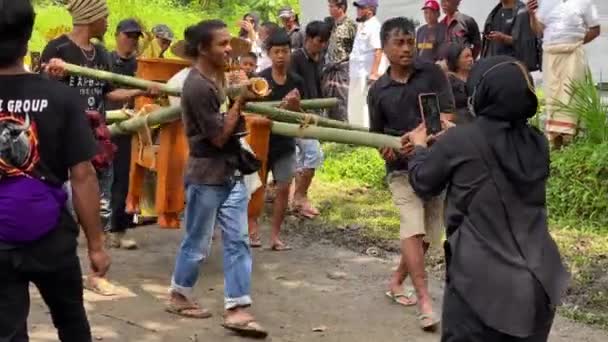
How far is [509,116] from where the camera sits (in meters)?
4.05

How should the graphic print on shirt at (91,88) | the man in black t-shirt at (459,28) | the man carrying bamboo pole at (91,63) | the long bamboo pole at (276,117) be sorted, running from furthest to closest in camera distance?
the man in black t-shirt at (459,28), the graphic print on shirt at (91,88), the long bamboo pole at (276,117), the man carrying bamboo pole at (91,63)

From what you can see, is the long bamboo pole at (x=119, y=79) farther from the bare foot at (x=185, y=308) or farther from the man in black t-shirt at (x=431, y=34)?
the man in black t-shirt at (x=431, y=34)

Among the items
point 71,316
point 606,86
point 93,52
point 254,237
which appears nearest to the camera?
point 71,316

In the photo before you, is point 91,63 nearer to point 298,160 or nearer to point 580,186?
point 298,160

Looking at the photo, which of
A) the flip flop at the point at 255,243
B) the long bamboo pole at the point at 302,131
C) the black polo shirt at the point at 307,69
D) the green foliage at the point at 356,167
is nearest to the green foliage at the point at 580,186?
the green foliage at the point at 356,167

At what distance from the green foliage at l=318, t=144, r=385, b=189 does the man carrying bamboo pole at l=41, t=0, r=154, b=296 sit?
400cm

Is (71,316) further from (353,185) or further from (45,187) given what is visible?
(353,185)

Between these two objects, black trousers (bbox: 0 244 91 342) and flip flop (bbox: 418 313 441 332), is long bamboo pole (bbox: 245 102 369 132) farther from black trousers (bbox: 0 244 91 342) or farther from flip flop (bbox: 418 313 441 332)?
black trousers (bbox: 0 244 91 342)

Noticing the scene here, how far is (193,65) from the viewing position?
6168 millimetres

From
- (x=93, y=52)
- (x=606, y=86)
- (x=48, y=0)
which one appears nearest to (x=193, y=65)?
(x=93, y=52)

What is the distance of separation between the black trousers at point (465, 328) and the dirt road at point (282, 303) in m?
1.92

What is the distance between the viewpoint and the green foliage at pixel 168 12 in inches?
837

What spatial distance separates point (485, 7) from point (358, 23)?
1514mm

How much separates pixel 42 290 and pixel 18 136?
66cm
